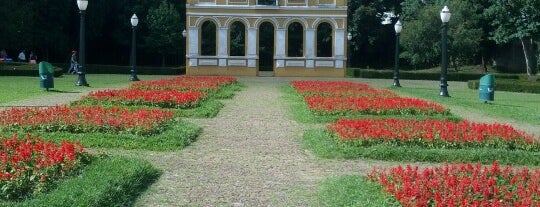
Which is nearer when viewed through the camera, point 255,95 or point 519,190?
point 519,190

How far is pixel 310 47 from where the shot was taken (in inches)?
1774

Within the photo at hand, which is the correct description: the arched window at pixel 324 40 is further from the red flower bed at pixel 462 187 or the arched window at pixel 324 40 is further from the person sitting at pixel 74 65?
the red flower bed at pixel 462 187

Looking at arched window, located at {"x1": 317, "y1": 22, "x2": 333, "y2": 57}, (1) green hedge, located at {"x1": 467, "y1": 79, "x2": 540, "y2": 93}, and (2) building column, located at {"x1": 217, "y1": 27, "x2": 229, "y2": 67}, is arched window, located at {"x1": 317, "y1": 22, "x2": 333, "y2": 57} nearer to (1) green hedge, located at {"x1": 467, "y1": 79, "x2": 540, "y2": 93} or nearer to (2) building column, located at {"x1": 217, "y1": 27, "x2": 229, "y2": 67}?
(2) building column, located at {"x1": 217, "y1": 27, "x2": 229, "y2": 67}

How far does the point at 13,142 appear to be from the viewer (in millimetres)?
8969

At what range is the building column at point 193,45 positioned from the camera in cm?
4466

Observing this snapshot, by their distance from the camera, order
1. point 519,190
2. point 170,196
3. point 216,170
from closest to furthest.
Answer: point 519,190, point 170,196, point 216,170

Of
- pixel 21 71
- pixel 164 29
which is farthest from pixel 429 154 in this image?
pixel 164 29

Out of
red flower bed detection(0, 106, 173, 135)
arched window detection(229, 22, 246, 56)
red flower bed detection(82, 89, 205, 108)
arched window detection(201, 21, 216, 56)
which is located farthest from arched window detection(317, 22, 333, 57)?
red flower bed detection(0, 106, 173, 135)

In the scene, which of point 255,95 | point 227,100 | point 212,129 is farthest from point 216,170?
point 255,95

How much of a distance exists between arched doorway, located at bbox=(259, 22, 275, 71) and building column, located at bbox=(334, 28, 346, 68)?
39.8ft

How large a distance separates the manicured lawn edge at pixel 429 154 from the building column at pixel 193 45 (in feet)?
114

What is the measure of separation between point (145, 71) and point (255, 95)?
901 inches

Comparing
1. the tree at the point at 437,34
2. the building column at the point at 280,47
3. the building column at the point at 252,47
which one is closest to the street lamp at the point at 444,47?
the building column at the point at 280,47

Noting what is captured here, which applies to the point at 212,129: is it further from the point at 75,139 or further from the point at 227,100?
the point at 227,100
